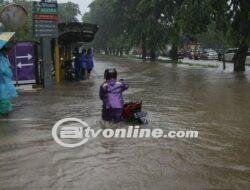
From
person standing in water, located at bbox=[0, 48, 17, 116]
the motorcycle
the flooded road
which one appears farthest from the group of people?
the motorcycle

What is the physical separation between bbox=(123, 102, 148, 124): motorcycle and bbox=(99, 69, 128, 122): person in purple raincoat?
0.39 feet

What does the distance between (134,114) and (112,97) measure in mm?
617

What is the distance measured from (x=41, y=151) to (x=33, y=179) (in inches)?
67.9

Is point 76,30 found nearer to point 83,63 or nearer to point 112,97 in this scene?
point 83,63

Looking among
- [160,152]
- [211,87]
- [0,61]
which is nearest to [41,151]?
[160,152]

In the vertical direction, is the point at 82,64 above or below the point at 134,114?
below

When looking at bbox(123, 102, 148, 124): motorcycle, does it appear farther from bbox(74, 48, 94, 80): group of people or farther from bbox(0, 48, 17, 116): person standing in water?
bbox(74, 48, 94, 80): group of people

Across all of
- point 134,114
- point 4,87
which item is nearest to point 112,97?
point 134,114

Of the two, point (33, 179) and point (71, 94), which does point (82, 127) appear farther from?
point (71, 94)

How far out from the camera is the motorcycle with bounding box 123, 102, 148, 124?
36.0 feet

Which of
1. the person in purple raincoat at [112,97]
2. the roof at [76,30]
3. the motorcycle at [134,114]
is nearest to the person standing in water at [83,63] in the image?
the roof at [76,30]

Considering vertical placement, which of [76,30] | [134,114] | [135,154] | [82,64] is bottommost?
[82,64]

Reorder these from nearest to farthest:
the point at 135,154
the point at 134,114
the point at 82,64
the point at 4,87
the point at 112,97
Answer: the point at 135,154 → the point at 134,114 → the point at 112,97 → the point at 4,87 → the point at 82,64

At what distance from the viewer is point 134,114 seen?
11.0m
